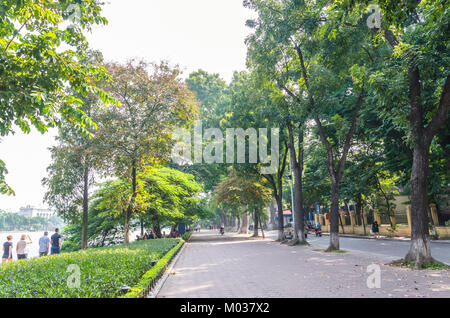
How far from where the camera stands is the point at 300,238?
67.4ft

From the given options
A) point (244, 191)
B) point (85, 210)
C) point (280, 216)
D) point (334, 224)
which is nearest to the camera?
point (334, 224)

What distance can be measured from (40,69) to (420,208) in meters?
11.4

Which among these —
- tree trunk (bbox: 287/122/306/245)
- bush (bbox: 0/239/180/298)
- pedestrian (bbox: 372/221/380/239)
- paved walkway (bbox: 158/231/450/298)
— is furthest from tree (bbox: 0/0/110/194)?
pedestrian (bbox: 372/221/380/239)

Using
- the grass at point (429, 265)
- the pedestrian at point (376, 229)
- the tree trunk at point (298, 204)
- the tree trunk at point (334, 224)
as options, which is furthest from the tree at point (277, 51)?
the pedestrian at point (376, 229)

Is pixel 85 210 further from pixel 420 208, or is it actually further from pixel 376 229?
pixel 376 229

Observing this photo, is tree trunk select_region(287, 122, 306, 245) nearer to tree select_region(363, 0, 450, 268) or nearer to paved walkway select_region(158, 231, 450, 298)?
paved walkway select_region(158, 231, 450, 298)

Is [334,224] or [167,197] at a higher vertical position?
[167,197]

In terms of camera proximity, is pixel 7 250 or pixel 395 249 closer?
pixel 7 250

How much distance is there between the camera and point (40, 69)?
7449 millimetres

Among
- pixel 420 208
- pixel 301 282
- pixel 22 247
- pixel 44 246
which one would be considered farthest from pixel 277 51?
pixel 22 247

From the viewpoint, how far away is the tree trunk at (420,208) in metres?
9.73
